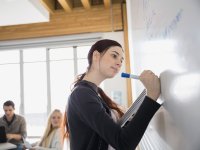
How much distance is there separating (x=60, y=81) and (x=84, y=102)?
4506mm

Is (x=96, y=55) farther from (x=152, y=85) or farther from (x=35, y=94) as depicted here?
(x=35, y=94)

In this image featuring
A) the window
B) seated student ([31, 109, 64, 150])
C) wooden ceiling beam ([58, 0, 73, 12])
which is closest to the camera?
seated student ([31, 109, 64, 150])

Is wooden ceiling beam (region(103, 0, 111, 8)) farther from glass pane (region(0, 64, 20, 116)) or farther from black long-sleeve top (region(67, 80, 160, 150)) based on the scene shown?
black long-sleeve top (region(67, 80, 160, 150))

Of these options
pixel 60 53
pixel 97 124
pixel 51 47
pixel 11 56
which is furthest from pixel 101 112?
pixel 11 56

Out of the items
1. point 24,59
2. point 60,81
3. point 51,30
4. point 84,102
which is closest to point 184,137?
point 84,102

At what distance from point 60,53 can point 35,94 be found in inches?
43.8

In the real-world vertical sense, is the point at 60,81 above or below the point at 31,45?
below

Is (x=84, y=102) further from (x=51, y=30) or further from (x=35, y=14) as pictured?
(x=51, y=30)

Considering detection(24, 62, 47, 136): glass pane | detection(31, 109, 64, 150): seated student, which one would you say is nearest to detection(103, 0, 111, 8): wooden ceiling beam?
detection(24, 62, 47, 136): glass pane

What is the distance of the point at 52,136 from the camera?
10.7 ft

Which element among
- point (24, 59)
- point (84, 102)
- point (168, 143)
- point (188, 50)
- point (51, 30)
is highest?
point (51, 30)

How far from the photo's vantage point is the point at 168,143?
63cm

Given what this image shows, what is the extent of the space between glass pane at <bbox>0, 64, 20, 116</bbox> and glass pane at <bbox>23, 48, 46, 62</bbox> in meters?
0.30

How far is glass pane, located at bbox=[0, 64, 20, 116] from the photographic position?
5355mm
